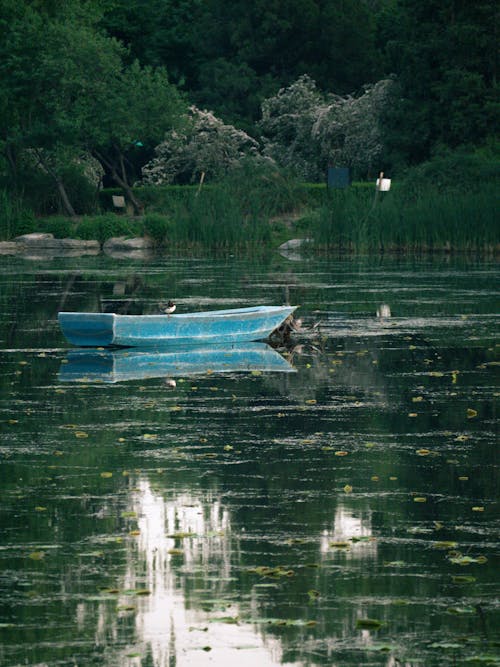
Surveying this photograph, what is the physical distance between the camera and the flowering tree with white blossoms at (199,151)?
2462 inches

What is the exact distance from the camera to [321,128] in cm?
6356

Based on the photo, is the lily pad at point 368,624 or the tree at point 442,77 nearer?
the lily pad at point 368,624

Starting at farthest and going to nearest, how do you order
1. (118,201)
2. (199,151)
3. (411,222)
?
(199,151), (118,201), (411,222)

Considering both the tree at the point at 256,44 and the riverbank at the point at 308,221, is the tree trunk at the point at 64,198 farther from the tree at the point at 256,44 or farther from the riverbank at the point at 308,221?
the tree at the point at 256,44

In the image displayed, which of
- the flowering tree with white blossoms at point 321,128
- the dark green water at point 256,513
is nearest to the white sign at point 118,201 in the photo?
the flowering tree with white blossoms at point 321,128

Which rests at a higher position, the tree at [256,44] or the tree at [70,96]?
the tree at [256,44]

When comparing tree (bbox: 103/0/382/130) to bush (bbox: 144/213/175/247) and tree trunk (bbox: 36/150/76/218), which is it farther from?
bush (bbox: 144/213/175/247)

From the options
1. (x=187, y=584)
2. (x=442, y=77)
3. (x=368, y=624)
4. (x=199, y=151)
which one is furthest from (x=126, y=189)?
(x=368, y=624)

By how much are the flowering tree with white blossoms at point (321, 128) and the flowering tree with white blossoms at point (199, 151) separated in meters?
1.86

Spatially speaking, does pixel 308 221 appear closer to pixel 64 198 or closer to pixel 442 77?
pixel 442 77

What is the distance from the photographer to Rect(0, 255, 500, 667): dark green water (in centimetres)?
735

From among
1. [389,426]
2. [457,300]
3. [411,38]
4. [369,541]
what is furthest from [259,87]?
[369,541]

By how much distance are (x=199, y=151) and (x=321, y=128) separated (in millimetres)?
5583

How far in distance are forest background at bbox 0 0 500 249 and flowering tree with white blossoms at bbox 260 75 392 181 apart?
10 centimetres
